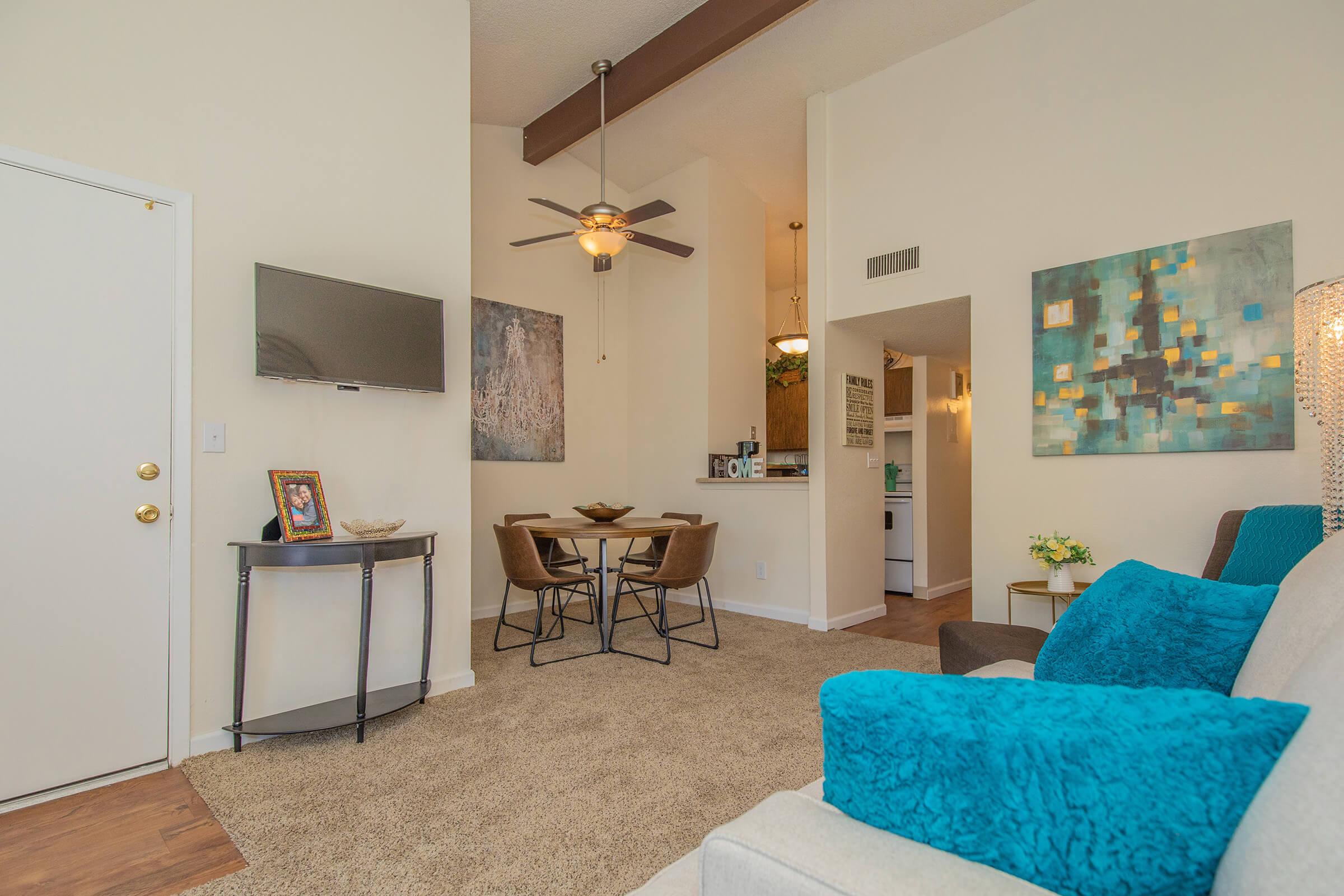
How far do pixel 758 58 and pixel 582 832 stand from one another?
428cm

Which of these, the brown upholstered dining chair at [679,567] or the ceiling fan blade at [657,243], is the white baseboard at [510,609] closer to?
the brown upholstered dining chair at [679,567]

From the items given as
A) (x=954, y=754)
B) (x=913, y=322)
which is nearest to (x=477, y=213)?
(x=913, y=322)

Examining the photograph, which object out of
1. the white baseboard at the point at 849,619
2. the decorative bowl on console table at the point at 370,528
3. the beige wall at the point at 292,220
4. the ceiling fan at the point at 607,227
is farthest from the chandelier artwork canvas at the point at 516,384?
the white baseboard at the point at 849,619

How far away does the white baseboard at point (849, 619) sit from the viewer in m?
4.45

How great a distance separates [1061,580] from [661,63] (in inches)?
140

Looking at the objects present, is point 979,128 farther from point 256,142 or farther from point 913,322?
point 256,142

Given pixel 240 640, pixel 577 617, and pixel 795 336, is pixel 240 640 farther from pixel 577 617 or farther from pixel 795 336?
pixel 795 336

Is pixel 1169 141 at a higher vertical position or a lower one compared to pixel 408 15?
lower

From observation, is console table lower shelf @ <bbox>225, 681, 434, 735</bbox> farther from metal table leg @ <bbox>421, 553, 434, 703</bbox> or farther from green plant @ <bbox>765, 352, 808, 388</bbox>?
green plant @ <bbox>765, 352, 808, 388</bbox>

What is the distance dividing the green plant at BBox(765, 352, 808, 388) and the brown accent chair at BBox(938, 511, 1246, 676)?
4222mm

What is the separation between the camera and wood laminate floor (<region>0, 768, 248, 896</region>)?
170 cm

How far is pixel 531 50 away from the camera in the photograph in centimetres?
408

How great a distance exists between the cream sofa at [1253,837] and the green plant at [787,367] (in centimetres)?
585

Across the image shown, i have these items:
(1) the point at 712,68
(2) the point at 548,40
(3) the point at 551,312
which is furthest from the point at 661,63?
(3) the point at 551,312
